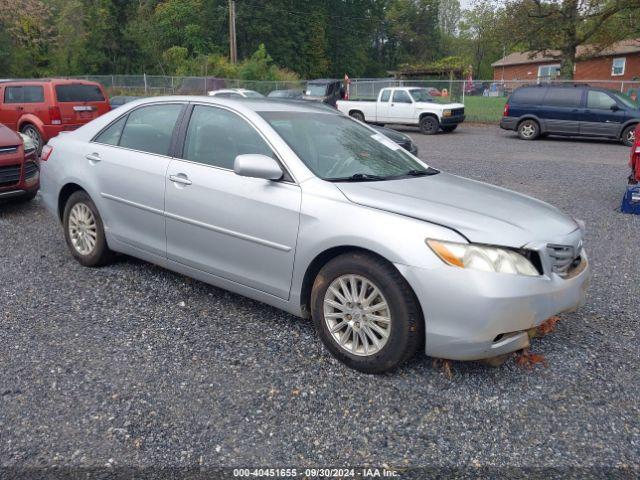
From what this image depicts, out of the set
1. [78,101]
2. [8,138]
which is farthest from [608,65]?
[8,138]

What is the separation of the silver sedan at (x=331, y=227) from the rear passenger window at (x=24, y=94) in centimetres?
986

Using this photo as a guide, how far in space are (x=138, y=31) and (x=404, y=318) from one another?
179ft

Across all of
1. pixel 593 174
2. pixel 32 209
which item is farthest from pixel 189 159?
pixel 593 174

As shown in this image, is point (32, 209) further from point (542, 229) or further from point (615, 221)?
point (615, 221)

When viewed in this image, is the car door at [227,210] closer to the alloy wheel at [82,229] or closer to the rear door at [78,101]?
the alloy wheel at [82,229]

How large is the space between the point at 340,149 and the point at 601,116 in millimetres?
16280

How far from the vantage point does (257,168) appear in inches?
149

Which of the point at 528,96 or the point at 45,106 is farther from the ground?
the point at 528,96

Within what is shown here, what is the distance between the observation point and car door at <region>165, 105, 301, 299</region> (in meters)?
3.83

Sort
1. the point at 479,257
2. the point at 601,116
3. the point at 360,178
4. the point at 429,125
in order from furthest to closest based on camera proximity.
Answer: the point at 429,125
the point at 601,116
the point at 360,178
the point at 479,257

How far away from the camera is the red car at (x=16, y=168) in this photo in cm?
742

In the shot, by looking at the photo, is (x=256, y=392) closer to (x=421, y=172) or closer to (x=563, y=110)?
(x=421, y=172)

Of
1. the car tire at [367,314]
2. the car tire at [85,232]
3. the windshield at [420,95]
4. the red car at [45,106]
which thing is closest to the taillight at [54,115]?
the red car at [45,106]

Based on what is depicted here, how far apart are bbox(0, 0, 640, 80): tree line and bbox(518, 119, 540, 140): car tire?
9.15 meters
